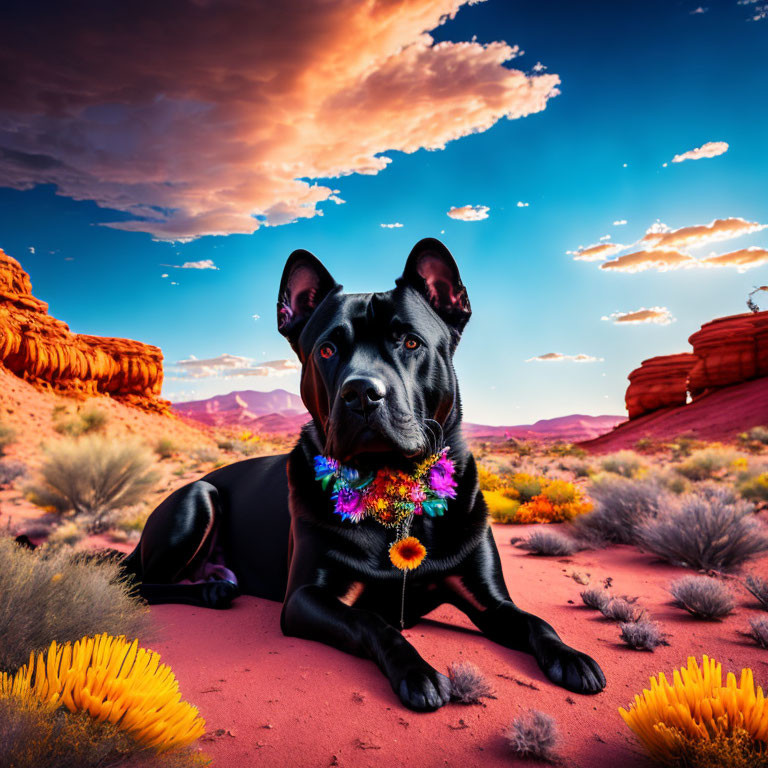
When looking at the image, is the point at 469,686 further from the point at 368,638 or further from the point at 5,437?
the point at 5,437

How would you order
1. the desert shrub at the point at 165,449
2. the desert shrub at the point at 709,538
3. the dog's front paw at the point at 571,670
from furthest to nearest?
the desert shrub at the point at 165,449, the desert shrub at the point at 709,538, the dog's front paw at the point at 571,670

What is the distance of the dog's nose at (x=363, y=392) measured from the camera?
8.23 feet

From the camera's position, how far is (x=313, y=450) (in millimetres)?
3354

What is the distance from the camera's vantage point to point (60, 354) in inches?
1591

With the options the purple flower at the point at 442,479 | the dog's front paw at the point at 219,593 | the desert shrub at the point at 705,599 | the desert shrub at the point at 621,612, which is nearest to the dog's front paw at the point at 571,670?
the purple flower at the point at 442,479

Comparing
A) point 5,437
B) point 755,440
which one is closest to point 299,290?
point 5,437

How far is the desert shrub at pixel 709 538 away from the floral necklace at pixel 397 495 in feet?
13.0

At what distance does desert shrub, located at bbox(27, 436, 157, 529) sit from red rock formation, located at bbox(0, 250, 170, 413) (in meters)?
33.9

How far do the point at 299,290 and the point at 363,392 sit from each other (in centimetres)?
133

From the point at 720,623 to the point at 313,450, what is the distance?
3225 mm

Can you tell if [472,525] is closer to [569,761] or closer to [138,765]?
[569,761]

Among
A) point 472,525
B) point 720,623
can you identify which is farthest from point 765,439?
point 472,525

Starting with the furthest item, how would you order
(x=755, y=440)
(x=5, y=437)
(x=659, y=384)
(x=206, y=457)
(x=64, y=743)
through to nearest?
1. (x=659, y=384)
2. (x=755, y=440)
3. (x=206, y=457)
4. (x=5, y=437)
5. (x=64, y=743)

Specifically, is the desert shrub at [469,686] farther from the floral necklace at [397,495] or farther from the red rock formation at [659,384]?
the red rock formation at [659,384]
